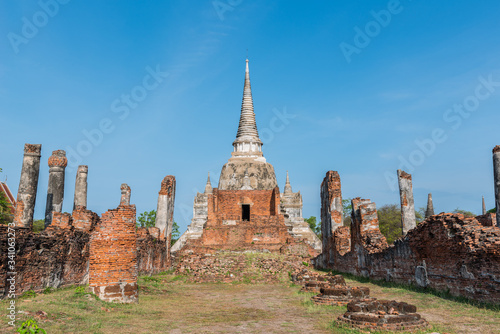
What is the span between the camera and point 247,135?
42.4 m

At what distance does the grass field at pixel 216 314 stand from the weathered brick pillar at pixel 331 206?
7955mm

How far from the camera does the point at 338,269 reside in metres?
17.3

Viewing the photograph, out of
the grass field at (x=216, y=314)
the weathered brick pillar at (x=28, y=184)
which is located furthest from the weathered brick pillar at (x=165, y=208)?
the grass field at (x=216, y=314)

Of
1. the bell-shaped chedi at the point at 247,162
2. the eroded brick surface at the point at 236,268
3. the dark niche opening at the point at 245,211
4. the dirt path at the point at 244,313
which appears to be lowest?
the dirt path at the point at 244,313

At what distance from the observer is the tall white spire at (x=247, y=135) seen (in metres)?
41.7

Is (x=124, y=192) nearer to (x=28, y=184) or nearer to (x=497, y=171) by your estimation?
(x=28, y=184)

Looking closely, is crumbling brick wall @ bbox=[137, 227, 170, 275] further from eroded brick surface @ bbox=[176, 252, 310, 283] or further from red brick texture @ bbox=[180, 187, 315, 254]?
red brick texture @ bbox=[180, 187, 315, 254]

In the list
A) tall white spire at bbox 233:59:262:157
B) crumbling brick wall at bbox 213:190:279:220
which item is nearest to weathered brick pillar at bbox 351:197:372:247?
crumbling brick wall at bbox 213:190:279:220

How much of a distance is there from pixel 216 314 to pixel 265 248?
15402 millimetres

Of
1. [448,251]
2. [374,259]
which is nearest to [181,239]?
[374,259]

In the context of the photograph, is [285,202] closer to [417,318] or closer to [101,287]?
[101,287]

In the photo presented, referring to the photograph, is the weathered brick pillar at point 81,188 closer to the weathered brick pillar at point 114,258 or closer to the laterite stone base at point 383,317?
the weathered brick pillar at point 114,258

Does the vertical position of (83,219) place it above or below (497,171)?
below

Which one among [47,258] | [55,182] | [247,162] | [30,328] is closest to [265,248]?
[55,182]
